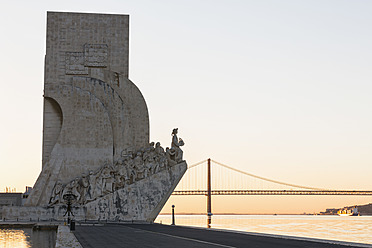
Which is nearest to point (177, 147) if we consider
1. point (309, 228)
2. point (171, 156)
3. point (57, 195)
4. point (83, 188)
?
point (171, 156)

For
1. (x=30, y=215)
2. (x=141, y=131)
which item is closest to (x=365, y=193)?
(x=141, y=131)

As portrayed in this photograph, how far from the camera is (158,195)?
2266 cm

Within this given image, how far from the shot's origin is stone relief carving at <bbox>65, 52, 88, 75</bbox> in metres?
24.6

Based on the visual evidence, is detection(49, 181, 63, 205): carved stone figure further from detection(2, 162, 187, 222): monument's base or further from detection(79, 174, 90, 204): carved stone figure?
detection(79, 174, 90, 204): carved stone figure

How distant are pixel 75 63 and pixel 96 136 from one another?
3.39 meters

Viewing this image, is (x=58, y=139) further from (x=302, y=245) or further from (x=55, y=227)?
(x=302, y=245)

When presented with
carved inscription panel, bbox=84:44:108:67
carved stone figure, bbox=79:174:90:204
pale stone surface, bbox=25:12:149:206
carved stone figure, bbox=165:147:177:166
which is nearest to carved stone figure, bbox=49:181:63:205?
pale stone surface, bbox=25:12:149:206

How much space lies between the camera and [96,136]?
23.6m

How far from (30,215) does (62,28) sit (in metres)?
8.04

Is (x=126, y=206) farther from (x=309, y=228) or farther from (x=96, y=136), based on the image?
(x=309, y=228)

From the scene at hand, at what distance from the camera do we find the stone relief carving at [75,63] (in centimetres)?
2464

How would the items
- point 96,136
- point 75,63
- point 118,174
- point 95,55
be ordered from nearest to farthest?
point 118,174, point 96,136, point 75,63, point 95,55

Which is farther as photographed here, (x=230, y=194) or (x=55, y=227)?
(x=230, y=194)

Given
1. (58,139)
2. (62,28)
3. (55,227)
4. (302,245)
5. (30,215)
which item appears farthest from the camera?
(62,28)
